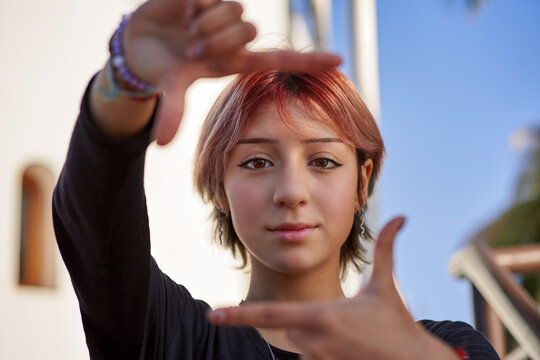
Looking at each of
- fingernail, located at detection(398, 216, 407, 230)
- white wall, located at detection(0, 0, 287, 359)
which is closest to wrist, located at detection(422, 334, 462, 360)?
fingernail, located at detection(398, 216, 407, 230)

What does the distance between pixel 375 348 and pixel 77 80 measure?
549 cm

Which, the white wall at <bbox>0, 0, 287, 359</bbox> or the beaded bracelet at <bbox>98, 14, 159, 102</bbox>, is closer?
the beaded bracelet at <bbox>98, 14, 159, 102</bbox>

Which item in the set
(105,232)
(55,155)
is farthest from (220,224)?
(55,155)

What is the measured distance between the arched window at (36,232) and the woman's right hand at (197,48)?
5.22 meters

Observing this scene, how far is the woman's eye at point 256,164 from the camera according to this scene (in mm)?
1587

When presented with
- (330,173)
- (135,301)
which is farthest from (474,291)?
(135,301)

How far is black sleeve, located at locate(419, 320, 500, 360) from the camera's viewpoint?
151 centimetres

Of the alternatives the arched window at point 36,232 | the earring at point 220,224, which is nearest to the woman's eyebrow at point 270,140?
the earring at point 220,224

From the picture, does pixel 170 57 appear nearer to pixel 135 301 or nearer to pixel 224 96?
pixel 135 301

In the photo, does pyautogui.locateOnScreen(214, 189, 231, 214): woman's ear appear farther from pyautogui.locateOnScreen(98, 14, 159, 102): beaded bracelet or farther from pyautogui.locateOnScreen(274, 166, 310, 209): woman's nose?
pyautogui.locateOnScreen(98, 14, 159, 102): beaded bracelet

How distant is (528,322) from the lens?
2539 mm

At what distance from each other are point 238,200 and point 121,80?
53 centimetres

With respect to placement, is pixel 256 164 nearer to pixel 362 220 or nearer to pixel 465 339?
pixel 362 220

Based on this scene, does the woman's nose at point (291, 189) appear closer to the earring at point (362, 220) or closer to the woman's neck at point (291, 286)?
the woman's neck at point (291, 286)
